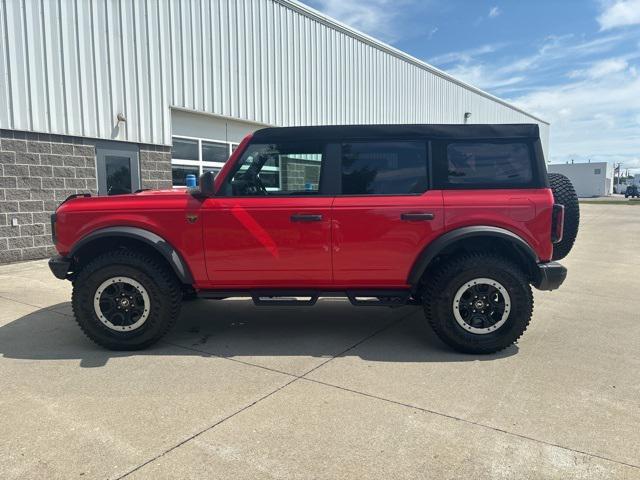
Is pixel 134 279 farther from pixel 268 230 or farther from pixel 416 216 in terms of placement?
pixel 416 216

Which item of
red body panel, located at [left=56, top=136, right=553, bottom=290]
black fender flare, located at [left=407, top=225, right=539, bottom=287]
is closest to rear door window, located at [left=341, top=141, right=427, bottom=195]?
red body panel, located at [left=56, top=136, right=553, bottom=290]

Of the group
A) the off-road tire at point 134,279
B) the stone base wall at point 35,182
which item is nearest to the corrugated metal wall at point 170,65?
the stone base wall at point 35,182

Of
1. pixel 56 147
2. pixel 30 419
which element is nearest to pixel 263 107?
pixel 56 147

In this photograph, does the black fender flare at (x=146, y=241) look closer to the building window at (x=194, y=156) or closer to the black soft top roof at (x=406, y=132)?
the black soft top roof at (x=406, y=132)

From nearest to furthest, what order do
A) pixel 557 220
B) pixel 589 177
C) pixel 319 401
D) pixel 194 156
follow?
pixel 319 401 → pixel 557 220 → pixel 194 156 → pixel 589 177

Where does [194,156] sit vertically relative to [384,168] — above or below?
above

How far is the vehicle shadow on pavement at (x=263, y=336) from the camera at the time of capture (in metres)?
3.96

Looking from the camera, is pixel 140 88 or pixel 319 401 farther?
pixel 140 88

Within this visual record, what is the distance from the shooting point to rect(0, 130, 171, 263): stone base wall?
777cm

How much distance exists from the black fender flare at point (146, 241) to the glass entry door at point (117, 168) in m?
5.40

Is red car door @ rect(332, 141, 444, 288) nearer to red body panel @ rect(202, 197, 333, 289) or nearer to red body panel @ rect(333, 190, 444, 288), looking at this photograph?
red body panel @ rect(333, 190, 444, 288)

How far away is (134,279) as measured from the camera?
13.0 feet

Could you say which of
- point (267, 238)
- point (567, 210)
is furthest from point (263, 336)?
point (567, 210)

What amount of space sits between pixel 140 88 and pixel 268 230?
7112mm
